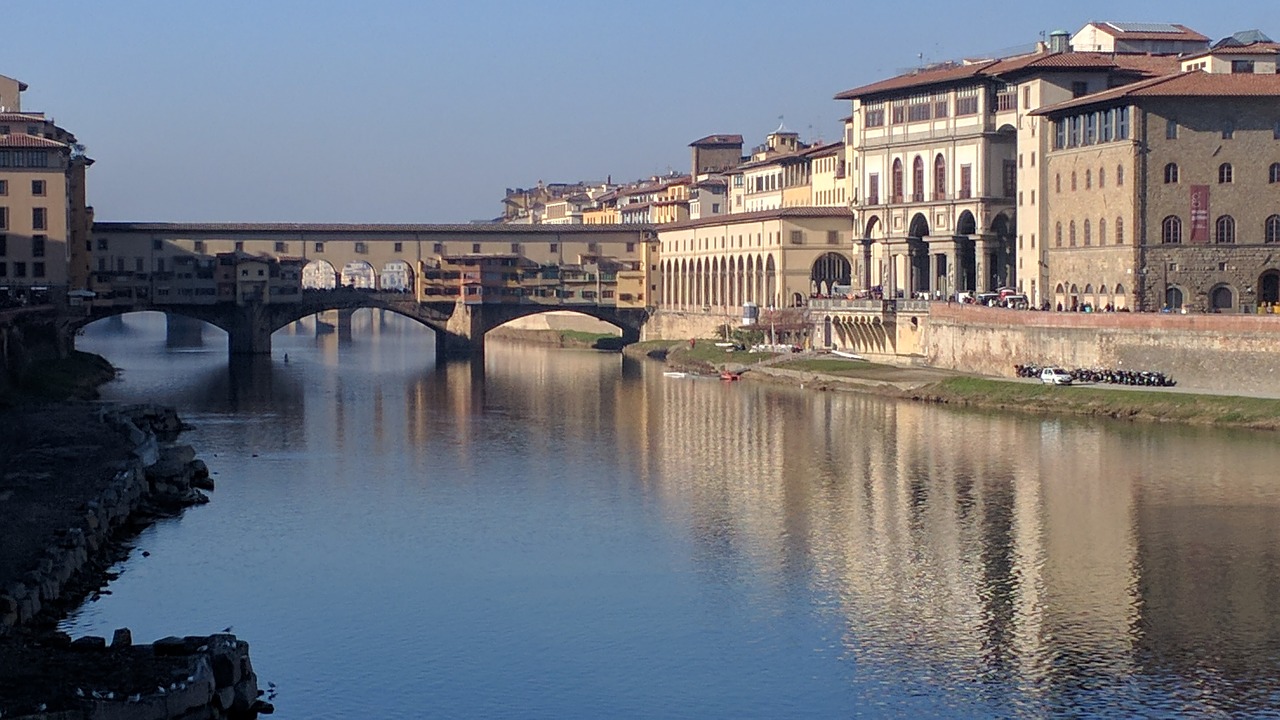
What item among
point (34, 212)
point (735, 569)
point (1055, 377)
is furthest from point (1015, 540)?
point (34, 212)

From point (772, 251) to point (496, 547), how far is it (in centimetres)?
6187

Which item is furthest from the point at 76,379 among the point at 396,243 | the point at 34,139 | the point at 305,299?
the point at 396,243

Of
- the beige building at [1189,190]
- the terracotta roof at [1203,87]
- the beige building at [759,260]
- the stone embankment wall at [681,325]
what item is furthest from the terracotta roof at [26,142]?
the terracotta roof at [1203,87]

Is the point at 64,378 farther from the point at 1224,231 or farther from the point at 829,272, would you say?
the point at 1224,231

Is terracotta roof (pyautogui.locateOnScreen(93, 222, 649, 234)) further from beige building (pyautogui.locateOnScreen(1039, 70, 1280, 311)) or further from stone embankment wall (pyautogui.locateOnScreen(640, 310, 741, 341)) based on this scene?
beige building (pyautogui.locateOnScreen(1039, 70, 1280, 311))

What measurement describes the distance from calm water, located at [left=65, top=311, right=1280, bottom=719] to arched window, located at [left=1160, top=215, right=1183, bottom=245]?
1257cm

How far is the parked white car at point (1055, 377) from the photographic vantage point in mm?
66188

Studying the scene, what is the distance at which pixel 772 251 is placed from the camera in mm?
100312

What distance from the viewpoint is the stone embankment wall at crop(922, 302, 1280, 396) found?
2416 inches

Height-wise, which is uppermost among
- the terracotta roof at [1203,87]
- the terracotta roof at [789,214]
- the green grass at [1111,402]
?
the terracotta roof at [1203,87]

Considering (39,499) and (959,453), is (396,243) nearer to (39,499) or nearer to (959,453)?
(959,453)

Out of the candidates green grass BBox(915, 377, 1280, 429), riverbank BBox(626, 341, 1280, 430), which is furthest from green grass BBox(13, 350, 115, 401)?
green grass BBox(915, 377, 1280, 429)

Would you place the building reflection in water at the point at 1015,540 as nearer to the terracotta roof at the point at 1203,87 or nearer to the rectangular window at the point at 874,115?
the terracotta roof at the point at 1203,87

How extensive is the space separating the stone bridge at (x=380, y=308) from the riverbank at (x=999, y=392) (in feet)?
70.3
